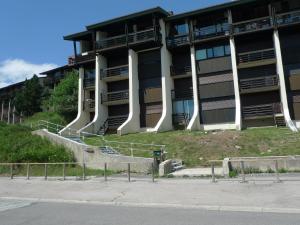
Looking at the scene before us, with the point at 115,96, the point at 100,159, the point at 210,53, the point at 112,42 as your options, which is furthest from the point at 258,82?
the point at 100,159

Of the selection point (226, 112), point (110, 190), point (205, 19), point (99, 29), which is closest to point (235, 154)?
point (110, 190)

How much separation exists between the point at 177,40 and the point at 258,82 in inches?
375

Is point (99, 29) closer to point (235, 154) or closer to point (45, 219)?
point (235, 154)

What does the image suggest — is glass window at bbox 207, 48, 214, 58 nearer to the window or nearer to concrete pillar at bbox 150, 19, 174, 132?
the window

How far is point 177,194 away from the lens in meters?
12.9

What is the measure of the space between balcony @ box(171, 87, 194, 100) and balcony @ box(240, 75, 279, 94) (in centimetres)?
540

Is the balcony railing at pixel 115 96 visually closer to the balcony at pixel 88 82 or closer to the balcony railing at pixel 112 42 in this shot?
the balcony at pixel 88 82

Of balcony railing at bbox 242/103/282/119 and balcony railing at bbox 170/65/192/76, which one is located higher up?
balcony railing at bbox 170/65/192/76

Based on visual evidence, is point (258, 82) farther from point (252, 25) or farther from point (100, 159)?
point (100, 159)

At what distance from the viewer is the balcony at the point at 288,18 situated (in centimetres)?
3309

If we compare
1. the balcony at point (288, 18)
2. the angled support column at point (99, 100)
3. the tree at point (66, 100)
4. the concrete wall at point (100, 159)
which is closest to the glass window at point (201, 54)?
the balcony at point (288, 18)

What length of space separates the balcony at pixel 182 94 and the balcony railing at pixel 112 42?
7653mm

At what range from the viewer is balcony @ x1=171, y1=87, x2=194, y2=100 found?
37.5 m

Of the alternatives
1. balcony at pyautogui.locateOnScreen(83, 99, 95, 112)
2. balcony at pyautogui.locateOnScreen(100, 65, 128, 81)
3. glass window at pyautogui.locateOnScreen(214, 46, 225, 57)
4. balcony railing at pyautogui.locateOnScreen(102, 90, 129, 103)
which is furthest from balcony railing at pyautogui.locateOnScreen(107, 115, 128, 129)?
glass window at pyautogui.locateOnScreen(214, 46, 225, 57)
